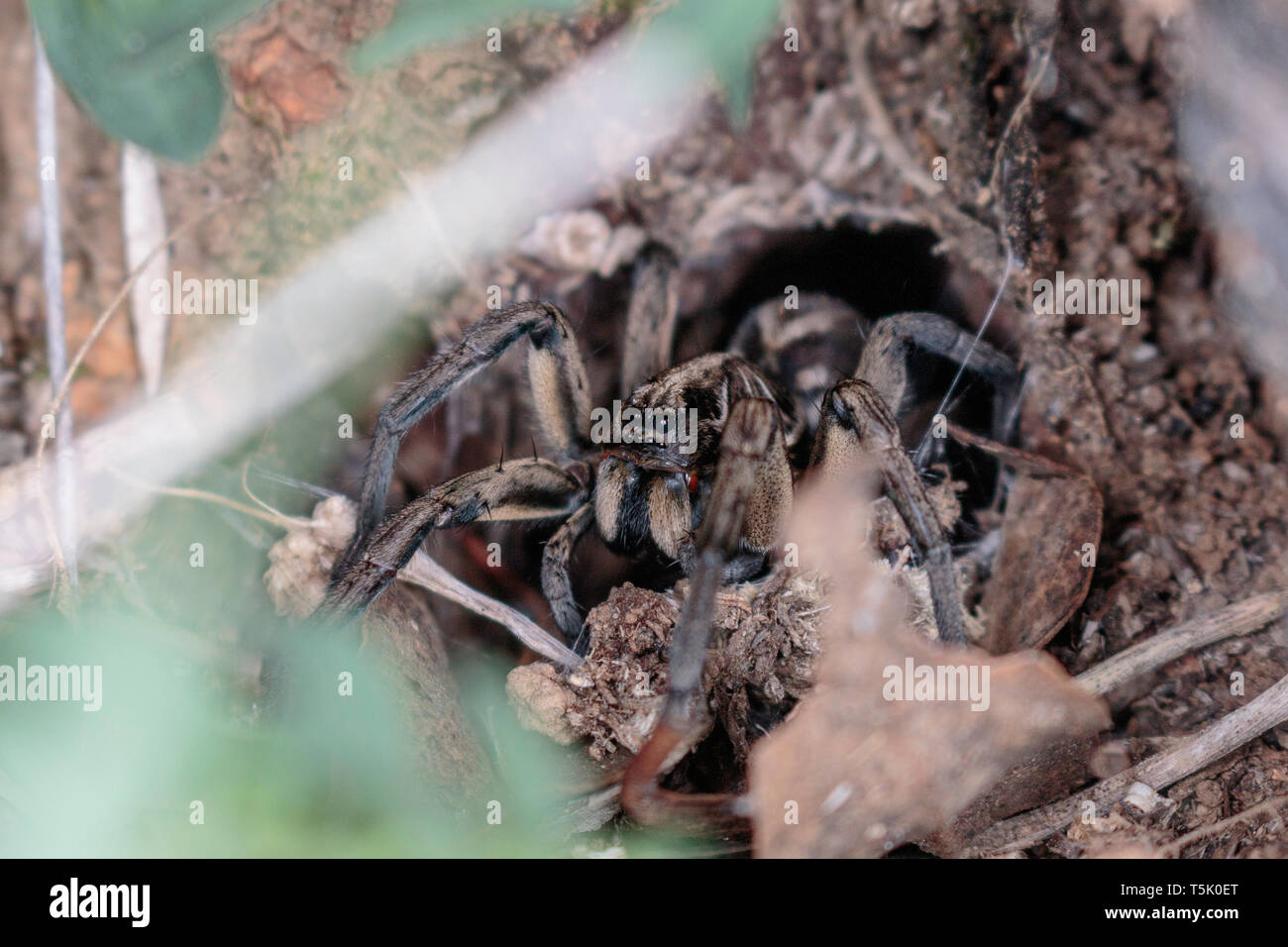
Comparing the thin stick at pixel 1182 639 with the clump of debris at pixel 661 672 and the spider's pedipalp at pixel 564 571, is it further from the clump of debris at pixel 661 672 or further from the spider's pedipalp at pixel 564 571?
the spider's pedipalp at pixel 564 571

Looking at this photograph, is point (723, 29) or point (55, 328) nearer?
point (55, 328)

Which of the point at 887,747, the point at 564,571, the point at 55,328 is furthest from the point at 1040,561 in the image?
the point at 55,328

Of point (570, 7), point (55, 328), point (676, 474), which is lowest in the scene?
point (676, 474)

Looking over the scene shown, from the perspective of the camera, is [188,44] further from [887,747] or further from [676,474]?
[887,747]

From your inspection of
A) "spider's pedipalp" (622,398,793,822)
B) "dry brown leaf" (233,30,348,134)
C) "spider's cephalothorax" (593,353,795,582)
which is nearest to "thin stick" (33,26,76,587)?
"dry brown leaf" (233,30,348,134)

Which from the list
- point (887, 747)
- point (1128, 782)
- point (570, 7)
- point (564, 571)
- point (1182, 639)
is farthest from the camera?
point (570, 7)

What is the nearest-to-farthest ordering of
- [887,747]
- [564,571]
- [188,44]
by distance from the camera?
[887,747]
[564,571]
[188,44]
